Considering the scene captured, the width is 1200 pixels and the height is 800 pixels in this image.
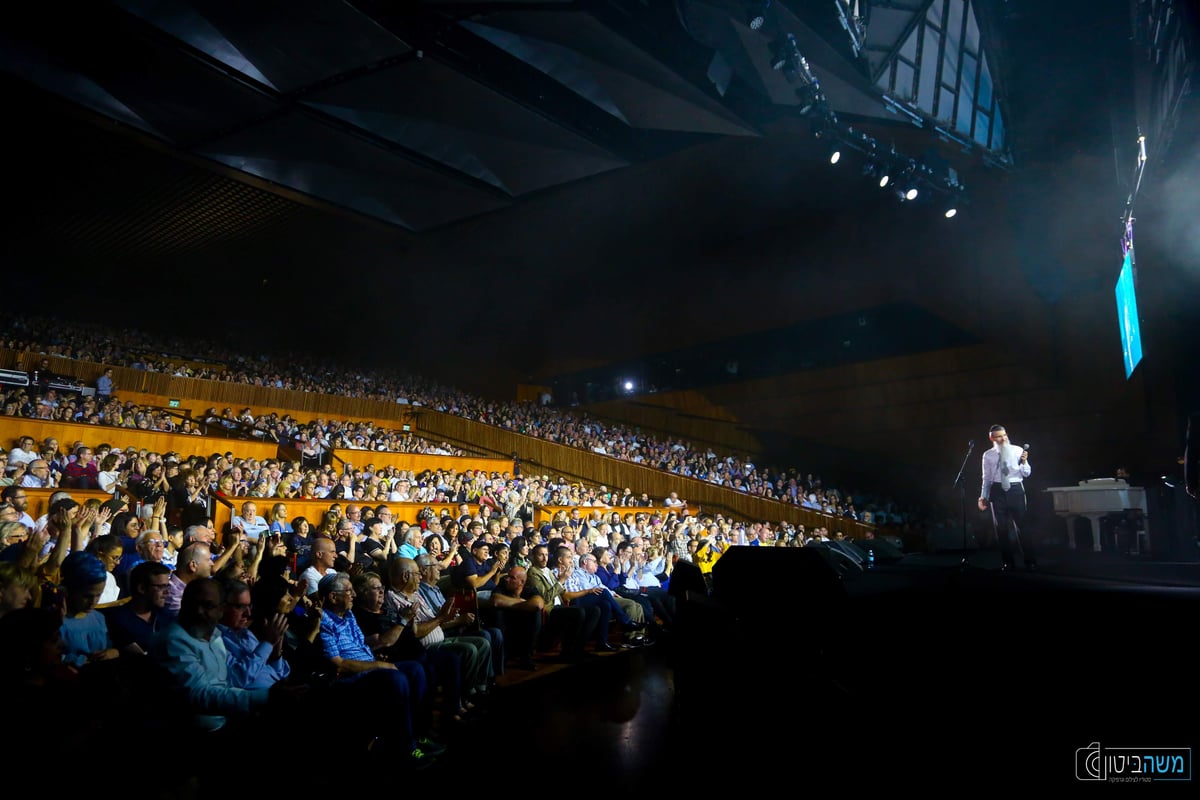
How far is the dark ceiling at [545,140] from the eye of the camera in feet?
22.2

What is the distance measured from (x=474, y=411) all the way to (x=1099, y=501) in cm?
1190

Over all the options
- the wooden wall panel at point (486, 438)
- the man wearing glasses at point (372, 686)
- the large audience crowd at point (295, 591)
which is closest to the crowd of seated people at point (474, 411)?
the wooden wall panel at point (486, 438)

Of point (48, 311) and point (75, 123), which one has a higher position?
point (75, 123)

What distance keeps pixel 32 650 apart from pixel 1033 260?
13108mm

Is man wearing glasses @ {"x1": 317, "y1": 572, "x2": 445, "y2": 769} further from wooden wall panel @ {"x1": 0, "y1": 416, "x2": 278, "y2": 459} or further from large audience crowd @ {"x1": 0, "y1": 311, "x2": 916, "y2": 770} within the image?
wooden wall panel @ {"x1": 0, "y1": 416, "x2": 278, "y2": 459}

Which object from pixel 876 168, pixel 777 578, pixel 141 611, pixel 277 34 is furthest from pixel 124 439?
pixel 876 168

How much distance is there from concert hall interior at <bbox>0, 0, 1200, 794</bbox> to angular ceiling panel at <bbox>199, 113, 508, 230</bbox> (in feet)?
0.21

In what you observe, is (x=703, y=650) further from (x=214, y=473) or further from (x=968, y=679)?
(x=214, y=473)

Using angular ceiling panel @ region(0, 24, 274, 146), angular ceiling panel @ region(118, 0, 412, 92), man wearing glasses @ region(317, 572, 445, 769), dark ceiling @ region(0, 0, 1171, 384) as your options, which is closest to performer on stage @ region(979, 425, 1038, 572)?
dark ceiling @ region(0, 0, 1171, 384)

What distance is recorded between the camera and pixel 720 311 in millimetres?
14680

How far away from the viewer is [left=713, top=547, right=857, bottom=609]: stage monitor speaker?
266 cm

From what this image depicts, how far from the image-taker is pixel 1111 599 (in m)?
3.25

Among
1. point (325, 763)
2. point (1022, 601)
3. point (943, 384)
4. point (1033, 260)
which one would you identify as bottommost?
point (325, 763)

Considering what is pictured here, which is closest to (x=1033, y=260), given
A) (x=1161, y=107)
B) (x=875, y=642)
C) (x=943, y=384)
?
(x=943, y=384)
